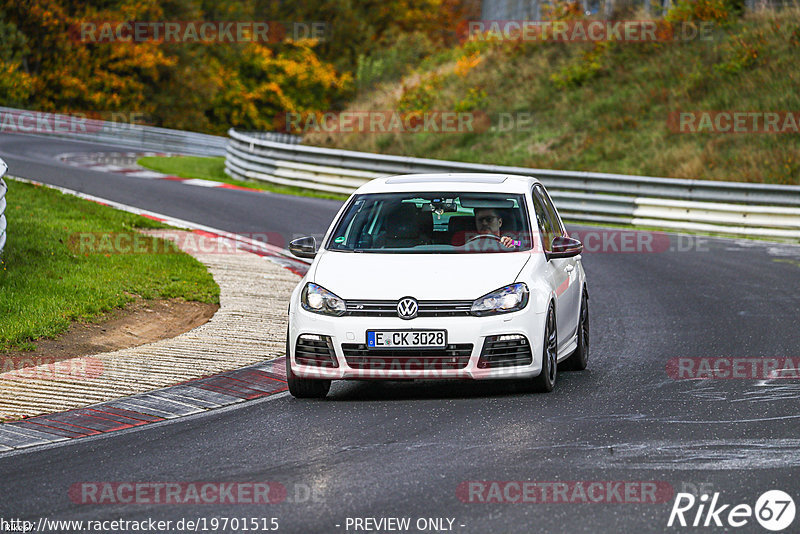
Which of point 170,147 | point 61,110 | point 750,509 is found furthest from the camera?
point 61,110

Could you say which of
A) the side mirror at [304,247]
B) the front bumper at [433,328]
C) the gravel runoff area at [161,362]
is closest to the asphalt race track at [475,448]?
the front bumper at [433,328]

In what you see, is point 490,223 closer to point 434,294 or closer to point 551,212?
point 551,212

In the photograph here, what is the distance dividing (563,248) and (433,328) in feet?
5.08

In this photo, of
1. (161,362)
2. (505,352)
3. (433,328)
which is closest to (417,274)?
(433,328)

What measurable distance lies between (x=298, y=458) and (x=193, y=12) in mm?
52805

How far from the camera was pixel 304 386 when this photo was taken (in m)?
8.73

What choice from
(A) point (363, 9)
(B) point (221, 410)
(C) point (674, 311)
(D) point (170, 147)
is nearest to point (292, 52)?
(A) point (363, 9)

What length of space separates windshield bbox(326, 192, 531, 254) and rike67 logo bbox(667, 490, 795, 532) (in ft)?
12.0

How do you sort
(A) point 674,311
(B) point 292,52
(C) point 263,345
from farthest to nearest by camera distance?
(B) point 292,52 → (A) point 674,311 → (C) point 263,345

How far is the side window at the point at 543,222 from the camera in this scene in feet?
31.3

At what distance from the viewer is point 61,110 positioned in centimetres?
5100

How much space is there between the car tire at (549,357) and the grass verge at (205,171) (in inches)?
712

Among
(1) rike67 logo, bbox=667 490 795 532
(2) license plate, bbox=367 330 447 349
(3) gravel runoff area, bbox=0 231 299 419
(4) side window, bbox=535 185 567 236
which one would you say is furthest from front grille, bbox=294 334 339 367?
(1) rike67 logo, bbox=667 490 795 532

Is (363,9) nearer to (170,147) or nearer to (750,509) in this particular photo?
(170,147)
